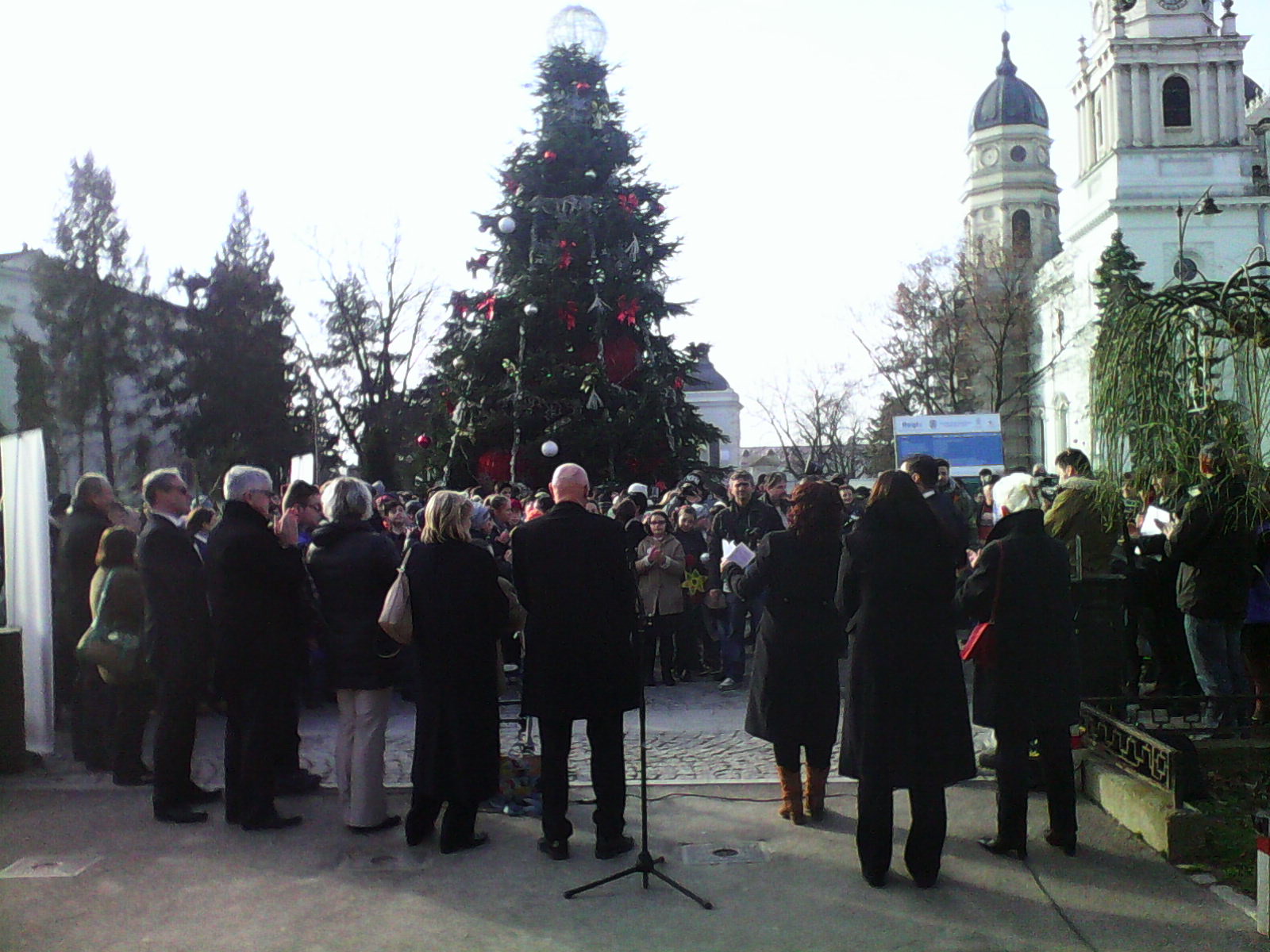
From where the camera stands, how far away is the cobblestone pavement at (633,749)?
26.3 ft

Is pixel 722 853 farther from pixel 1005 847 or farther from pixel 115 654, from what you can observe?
pixel 115 654

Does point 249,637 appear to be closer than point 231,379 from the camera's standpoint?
Yes

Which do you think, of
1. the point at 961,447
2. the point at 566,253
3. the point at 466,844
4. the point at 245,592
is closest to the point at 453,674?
the point at 466,844

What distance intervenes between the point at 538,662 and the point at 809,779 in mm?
1708

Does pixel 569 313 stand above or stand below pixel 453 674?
above

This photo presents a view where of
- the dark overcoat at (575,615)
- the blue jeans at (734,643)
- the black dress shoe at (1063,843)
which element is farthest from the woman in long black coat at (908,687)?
the blue jeans at (734,643)

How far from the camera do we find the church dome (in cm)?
8894

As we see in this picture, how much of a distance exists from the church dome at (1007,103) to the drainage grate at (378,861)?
91.1m

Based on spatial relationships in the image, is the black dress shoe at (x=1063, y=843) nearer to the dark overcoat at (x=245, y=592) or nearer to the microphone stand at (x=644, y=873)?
the microphone stand at (x=644, y=873)

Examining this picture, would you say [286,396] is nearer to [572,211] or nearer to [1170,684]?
[572,211]

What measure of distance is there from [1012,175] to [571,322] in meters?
76.7

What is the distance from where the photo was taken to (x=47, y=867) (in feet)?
20.4

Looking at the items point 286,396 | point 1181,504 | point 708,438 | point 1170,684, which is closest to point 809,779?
point 1181,504

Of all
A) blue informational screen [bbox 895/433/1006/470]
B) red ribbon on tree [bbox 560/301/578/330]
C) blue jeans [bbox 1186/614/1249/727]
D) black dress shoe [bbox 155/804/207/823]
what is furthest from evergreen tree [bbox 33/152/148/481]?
blue jeans [bbox 1186/614/1249/727]
